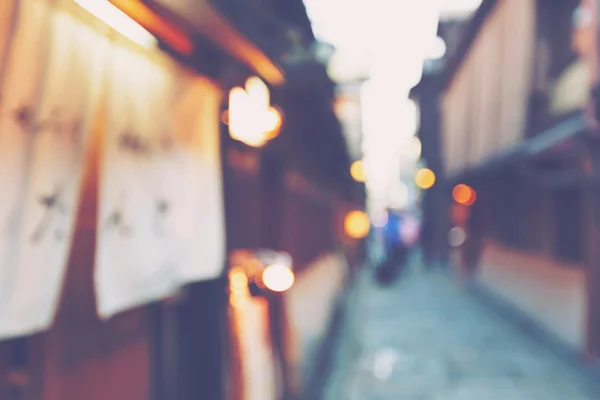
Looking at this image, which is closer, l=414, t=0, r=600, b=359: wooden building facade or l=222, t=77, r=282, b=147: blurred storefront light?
l=222, t=77, r=282, b=147: blurred storefront light

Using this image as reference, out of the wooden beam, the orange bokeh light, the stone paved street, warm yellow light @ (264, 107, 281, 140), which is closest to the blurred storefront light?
warm yellow light @ (264, 107, 281, 140)

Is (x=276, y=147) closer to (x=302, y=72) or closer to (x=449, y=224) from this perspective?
(x=302, y=72)

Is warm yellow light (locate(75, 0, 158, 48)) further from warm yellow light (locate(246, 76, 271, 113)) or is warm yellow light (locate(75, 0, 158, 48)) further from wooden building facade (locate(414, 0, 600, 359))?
wooden building facade (locate(414, 0, 600, 359))

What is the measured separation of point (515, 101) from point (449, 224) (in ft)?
71.0

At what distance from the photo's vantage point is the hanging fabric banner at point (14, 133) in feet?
8.80

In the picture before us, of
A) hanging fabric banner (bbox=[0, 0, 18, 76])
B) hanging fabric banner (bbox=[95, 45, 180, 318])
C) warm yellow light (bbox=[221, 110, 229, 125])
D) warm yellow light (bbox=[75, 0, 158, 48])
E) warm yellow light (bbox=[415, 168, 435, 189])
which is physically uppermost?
warm yellow light (bbox=[415, 168, 435, 189])

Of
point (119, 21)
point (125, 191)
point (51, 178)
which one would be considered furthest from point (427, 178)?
point (51, 178)

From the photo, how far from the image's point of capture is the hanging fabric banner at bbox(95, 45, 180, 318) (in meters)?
3.51

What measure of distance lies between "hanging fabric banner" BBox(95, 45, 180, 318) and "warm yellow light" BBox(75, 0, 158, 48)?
0.68 feet

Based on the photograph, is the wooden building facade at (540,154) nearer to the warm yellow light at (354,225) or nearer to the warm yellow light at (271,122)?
the warm yellow light at (271,122)

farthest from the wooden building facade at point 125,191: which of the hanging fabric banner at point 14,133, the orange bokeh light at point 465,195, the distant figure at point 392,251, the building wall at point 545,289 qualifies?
the distant figure at point 392,251

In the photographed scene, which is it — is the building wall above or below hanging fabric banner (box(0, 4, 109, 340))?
below

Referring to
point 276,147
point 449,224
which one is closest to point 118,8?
point 276,147

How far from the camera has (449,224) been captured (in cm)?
3403
